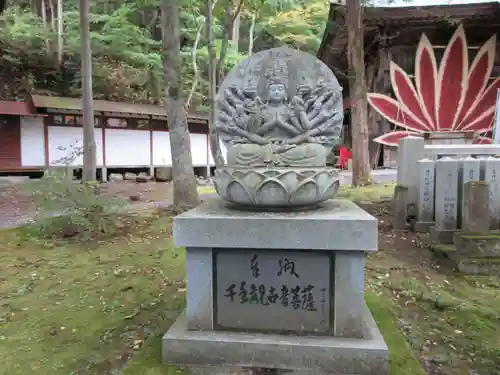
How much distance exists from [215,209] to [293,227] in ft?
2.28

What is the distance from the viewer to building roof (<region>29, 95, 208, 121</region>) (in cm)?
1541

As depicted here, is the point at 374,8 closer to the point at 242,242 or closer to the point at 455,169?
the point at 455,169

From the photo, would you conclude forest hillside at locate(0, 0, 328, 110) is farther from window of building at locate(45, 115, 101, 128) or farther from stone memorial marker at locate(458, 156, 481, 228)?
stone memorial marker at locate(458, 156, 481, 228)

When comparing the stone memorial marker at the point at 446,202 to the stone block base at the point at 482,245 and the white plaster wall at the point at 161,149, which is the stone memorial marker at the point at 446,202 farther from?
the white plaster wall at the point at 161,149

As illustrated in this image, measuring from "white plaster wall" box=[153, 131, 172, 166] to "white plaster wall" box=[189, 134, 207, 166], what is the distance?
139 cm

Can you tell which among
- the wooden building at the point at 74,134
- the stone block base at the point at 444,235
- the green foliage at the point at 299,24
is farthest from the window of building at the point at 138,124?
the stone block base at the point at 444,235

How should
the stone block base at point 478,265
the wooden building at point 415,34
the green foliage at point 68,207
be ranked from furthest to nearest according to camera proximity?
the wooden building at point 415,34, the green foliage at point 68,207, the stone block base at point 478,265

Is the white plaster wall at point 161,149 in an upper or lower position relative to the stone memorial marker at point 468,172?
upper

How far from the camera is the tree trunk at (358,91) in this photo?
1111 cm

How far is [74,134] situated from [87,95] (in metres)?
5.68

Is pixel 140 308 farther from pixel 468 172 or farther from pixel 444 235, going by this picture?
pixel 468 172

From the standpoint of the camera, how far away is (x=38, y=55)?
19172 millimetres

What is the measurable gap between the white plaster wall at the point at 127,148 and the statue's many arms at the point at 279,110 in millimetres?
15107

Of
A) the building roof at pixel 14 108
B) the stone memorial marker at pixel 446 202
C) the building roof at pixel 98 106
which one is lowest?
the stone memorial marker at pixel 446 202
